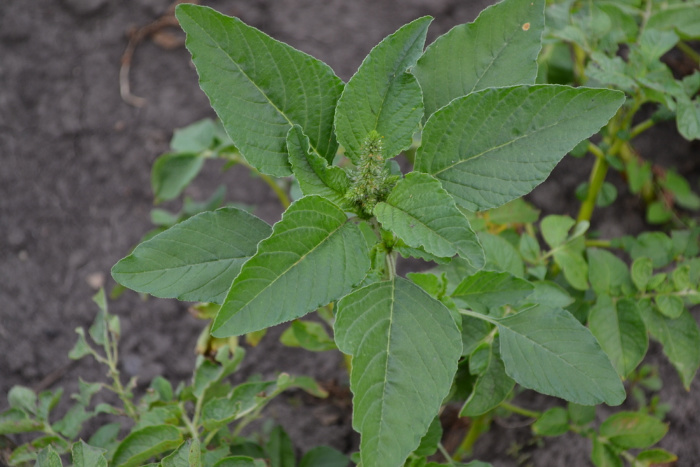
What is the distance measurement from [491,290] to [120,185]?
1.79 m

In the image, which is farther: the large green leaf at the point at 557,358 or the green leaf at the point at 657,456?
the green leaf at the point at 657,456

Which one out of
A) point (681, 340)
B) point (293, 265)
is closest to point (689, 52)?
point (681, 340)

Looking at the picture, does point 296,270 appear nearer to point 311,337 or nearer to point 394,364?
point 394,364

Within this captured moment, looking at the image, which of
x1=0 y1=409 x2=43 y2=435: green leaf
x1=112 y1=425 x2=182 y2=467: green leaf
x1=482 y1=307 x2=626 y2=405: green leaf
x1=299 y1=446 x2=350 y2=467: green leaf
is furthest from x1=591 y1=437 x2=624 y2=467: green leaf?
x1=0 y1=409 x2=43 y2=435: green leaf

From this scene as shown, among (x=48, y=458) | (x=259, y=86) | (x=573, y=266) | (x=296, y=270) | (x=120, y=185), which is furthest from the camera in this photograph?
(x=120, y=185)

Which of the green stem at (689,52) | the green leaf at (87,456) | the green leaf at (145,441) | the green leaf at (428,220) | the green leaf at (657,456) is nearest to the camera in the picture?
the green leaf at (428,220)

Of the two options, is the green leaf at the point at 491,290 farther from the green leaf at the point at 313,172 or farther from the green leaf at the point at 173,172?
the green leaf at the point at 173,172

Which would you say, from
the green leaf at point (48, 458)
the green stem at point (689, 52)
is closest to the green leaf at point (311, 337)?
the green leaf at point (48, 458)

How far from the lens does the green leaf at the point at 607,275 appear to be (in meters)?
1.42

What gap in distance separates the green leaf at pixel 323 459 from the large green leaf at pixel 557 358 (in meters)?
0.71

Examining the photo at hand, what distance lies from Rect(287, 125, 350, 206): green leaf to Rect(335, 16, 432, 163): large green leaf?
0.06 metres

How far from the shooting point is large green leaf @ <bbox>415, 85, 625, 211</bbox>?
3.10 ft

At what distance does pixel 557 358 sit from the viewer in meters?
1.11

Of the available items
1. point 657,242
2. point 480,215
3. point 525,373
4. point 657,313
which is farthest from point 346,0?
point 525,373
